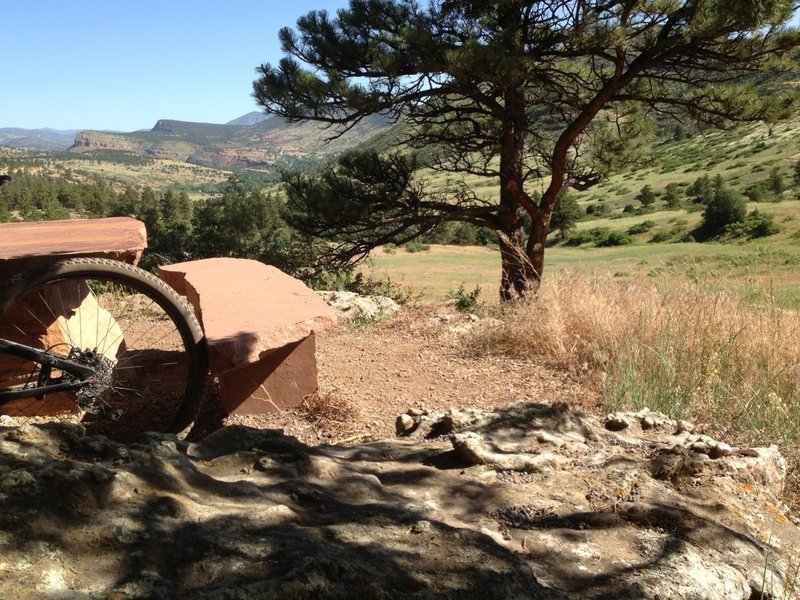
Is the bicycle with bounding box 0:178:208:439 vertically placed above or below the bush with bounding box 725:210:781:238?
above

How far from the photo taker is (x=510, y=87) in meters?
7.78

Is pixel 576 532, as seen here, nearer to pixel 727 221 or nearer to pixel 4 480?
pixel 4 480

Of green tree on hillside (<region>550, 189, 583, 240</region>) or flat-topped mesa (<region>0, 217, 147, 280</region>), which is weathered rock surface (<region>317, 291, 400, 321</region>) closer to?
flat-topped mesa (<region>0, 217, 147, 280</region>)

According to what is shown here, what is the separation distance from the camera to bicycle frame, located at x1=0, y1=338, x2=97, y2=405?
8.60 feet

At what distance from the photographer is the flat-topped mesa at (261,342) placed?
3.00 m

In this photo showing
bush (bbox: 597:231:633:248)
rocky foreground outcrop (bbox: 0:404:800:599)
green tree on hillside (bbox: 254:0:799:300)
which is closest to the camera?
rocky foreground outcrop (bbox: 0:404:800:599)

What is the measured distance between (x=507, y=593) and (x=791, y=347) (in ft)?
10.4

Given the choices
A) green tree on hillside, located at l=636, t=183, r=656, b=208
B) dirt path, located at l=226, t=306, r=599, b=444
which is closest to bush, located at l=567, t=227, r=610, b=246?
green tree on hillside, located at l=636, t=183, r=656, b=208

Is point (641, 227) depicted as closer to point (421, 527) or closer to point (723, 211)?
point (723, 211)

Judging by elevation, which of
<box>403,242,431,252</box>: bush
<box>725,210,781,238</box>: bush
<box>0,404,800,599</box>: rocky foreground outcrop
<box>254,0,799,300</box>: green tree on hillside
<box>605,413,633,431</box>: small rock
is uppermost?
<box>254,0,799,300</box>: green tree on hillside

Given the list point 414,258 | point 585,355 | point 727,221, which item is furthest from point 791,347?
point 727,221

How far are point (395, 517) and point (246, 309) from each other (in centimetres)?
221

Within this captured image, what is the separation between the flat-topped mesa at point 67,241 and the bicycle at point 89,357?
0.17 metres

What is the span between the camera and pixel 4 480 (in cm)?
130
